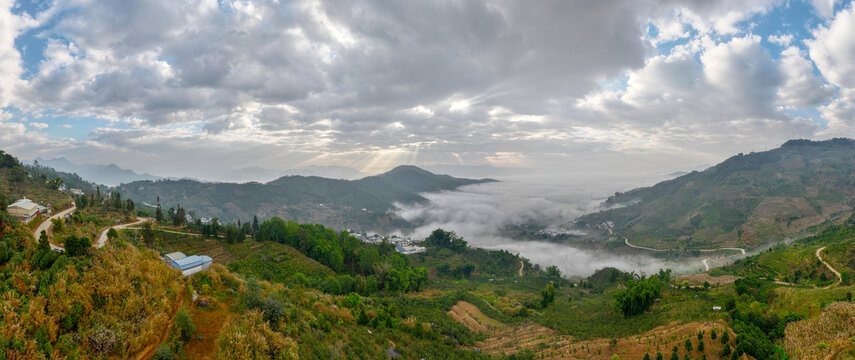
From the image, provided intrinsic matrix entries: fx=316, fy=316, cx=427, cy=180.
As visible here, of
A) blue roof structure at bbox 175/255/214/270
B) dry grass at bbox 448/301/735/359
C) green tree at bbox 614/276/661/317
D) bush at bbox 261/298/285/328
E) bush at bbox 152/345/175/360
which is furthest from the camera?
green tree at bbox 614/276/661/317

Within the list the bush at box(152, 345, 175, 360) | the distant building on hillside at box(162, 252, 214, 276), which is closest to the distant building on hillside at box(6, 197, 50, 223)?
the distant building on hillside at box(162, 252, 214, 276)

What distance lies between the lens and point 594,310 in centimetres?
4194

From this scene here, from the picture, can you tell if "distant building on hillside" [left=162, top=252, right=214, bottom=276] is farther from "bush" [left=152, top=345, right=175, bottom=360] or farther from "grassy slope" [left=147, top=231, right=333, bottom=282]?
"grassy slope" [left=147, top=231, right=333, bottom=282]

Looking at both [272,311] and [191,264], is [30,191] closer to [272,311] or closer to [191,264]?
[191,264]

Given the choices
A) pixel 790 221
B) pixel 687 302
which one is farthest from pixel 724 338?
pixel 790 221

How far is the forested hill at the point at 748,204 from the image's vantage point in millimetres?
117750

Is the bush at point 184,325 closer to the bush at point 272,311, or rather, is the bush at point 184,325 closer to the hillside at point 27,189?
Answer: the bush at point 272,311

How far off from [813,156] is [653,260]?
180894 mm

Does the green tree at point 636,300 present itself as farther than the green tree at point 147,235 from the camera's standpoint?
No

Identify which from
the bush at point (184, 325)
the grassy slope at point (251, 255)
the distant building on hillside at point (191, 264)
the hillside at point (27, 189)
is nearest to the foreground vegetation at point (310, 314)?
the bush at point (184, 325)

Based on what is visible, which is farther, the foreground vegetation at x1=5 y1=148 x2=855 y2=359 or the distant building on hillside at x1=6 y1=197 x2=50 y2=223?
the distant building on hillside at x1=6 y1=197 x2=50 y2=223

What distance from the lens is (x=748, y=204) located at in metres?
140

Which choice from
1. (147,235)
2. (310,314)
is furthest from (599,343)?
(147,235)

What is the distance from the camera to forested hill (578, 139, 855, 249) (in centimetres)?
11775
